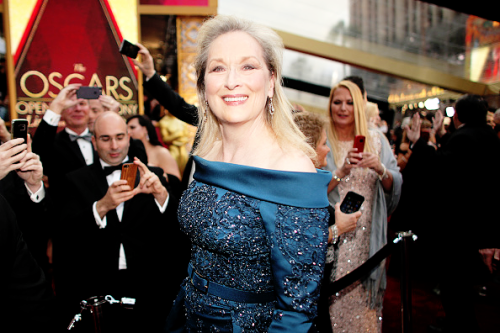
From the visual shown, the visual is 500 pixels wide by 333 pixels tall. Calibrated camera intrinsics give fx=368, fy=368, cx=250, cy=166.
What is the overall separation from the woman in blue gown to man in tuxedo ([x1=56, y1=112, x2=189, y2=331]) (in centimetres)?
96

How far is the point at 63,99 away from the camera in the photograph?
255cm

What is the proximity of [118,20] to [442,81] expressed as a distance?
10804 millimetres

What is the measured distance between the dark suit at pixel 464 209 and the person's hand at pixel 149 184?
6.37 feet

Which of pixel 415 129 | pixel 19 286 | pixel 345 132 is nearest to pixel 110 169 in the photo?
pixel 19 286

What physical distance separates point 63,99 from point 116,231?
40.2 inches

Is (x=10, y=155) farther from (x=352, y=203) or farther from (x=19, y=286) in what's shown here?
(x=352, y=203)

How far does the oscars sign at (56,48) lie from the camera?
2926 mm

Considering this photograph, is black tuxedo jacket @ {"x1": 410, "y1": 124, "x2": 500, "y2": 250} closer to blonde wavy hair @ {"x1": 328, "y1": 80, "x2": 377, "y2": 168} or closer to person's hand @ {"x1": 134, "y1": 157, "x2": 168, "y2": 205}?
blonde wavy hair @ {"x1": 328, "y1": 80, "x2": 377, "y2": 168}

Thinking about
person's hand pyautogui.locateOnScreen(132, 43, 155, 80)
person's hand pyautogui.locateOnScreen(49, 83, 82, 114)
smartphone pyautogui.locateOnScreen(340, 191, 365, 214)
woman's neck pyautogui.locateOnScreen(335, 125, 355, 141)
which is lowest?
smartphone pyautogui.locateOnScreen(340, 191, 365, 214)

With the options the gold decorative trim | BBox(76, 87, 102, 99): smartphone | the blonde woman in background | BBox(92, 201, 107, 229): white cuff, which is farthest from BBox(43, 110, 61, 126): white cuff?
the gold decorative trim

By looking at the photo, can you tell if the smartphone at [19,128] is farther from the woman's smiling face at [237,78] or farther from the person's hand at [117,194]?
the woman's smiling face at [237,78]

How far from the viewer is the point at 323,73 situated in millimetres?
12047

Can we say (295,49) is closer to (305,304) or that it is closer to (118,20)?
(118,20)

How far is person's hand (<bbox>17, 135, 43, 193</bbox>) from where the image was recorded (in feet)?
6.40
